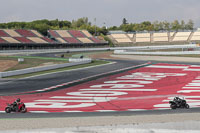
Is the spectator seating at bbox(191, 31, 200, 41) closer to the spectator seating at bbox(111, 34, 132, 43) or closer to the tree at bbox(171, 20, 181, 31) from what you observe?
the spectator seating at bbox(111, 34, 132, 43)

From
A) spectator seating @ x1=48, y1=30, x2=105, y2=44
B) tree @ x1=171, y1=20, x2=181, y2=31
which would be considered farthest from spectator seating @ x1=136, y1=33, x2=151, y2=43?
tree @ x1=171, y1=20, x2=181, y2=31

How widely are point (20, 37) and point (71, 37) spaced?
2798 cm

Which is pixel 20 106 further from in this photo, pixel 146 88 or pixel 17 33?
pixel 17 33

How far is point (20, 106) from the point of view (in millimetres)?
14352

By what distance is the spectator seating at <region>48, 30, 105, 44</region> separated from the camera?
121 metres

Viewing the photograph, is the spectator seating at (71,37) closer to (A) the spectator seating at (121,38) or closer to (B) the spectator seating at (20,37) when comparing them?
(B) the spectator seating at (20,37)

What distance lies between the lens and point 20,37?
10544 centimetres

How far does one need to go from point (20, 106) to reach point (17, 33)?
101m

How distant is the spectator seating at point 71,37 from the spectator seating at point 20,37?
767cm

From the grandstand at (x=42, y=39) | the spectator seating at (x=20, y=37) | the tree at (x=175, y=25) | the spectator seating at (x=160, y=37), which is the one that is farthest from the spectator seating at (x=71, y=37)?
the tree at (x=175, y=25)

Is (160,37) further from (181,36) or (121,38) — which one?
(121,38)

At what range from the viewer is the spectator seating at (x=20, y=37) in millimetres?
98444

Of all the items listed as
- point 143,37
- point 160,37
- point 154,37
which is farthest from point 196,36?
point 143,37

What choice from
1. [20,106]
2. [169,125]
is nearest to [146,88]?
[20,106]
